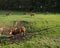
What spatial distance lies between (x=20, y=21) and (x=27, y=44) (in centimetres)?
366

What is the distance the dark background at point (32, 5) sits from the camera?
25.1m

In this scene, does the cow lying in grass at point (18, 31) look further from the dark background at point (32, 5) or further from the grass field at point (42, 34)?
the dark background at point (32, 5)

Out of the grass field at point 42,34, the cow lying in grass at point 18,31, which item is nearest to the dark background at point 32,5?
the grass field at point 42,34

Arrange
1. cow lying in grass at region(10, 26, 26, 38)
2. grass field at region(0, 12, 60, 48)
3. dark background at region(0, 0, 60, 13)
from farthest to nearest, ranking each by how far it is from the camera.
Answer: dark background at region(0, 0, 60, 13)
cow lying in grass at region(10, 26, 26, 38)
grass field at region(0, 12, 60, 48)

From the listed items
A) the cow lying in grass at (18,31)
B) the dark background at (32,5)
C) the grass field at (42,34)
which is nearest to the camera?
the grass field at (42,34)

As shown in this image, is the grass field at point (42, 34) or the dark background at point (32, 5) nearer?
the grass field at point (42, 34)

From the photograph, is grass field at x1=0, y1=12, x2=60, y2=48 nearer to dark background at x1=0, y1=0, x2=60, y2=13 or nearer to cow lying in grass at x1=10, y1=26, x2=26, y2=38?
cow lying in grass at x1=10, y1=26, x2=26, y2=38

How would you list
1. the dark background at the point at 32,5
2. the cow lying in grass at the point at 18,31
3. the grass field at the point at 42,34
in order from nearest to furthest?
the grass field at the point at 42,34, the cow lying in grass at the point at 18,31, the dark background at the point at 32,5

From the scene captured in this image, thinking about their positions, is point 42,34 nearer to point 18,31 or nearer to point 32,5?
point 18,31

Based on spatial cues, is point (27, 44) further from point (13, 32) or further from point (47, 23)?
point (47, 23)

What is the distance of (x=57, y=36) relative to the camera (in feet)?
49.0

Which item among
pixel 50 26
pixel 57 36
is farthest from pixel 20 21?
pixel 57 36

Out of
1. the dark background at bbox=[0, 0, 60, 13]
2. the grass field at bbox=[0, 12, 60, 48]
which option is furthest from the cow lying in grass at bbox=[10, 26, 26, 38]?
the dark background at bbox=[0, 0, 60, 13]

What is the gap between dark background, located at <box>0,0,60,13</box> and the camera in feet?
82.2
